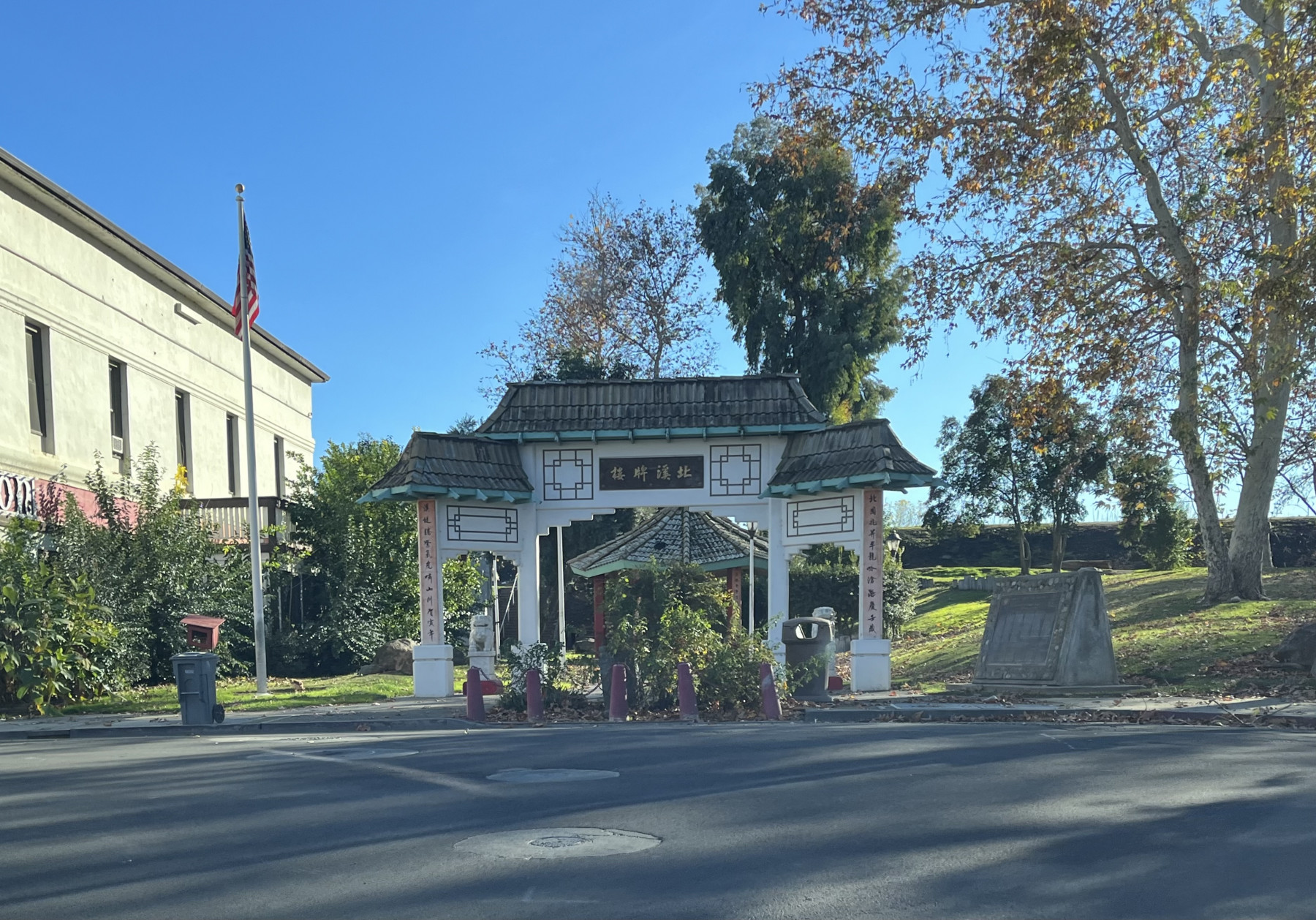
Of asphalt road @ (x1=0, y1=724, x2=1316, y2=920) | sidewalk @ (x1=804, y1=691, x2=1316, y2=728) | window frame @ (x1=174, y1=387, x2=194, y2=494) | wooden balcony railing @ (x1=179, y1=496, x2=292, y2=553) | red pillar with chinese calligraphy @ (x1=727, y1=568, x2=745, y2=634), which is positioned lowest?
sidewalk @ (x1=804, y1=691, x2=1316, y2=728)

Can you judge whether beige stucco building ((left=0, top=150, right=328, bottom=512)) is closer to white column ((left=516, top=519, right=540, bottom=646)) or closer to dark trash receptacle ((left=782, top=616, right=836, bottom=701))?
white column ((left=516, top=519, right=540, bottom=646))

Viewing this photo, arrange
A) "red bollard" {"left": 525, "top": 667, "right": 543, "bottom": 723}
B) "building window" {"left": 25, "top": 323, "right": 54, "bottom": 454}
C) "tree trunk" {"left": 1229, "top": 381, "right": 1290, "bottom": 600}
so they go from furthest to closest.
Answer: "building window" {"left": 25, "top": 323, "right": 54, "bottom": 454}, "tree trunk" {"left": 1229, "top": 381, "right": 1290, "bottom": 600}, "red bollard" {"left": 525, "top": 667, "right": 543, "bottom": 723}

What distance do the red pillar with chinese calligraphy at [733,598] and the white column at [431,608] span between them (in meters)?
4.55

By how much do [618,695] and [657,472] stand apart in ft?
17.2

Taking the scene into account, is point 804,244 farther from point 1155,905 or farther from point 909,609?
point 1155,905

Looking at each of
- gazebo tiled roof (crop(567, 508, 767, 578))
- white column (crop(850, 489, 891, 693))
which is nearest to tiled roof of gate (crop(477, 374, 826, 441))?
white column (crop(850, 489, 891, 693))

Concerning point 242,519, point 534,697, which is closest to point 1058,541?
point 242,519

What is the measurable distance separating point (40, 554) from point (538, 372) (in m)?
23.3

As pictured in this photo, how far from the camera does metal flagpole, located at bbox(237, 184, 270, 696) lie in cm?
2012

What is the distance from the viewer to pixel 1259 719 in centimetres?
1344

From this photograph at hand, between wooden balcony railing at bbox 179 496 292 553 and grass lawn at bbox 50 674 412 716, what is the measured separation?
5.55 m

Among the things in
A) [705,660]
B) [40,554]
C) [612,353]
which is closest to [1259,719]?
[705,660]

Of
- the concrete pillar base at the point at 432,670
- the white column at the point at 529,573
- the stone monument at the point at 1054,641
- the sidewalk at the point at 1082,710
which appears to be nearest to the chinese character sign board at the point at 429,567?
the concrete pillar base at the point at 432,670

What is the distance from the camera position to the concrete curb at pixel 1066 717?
13367mm
